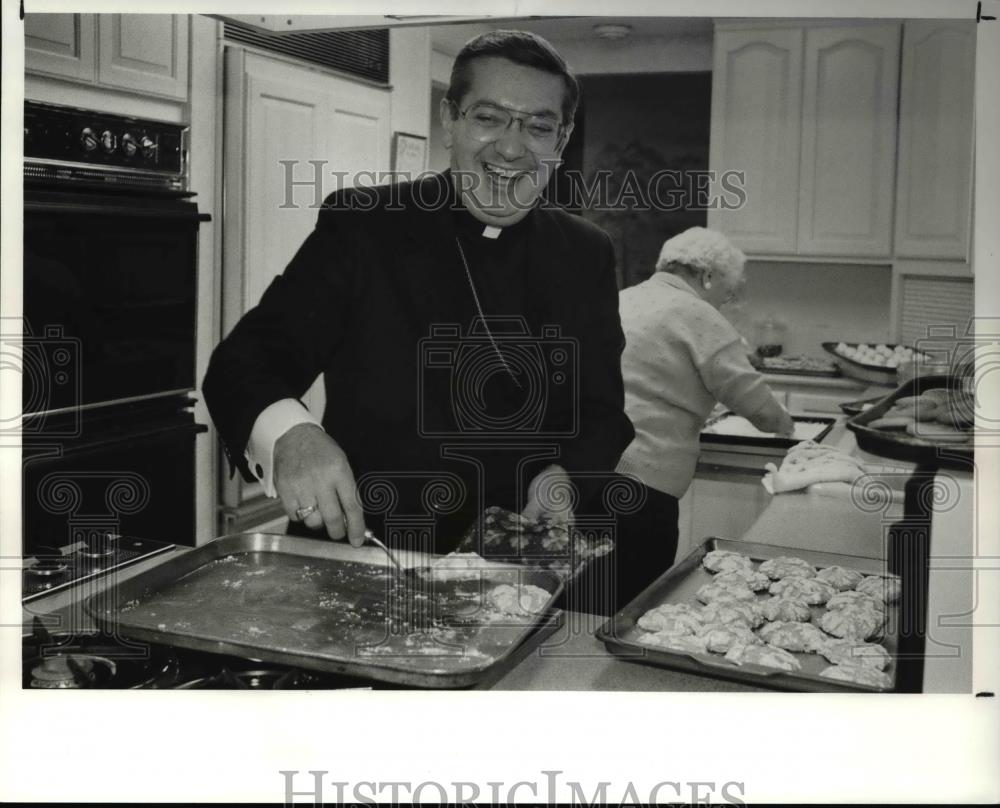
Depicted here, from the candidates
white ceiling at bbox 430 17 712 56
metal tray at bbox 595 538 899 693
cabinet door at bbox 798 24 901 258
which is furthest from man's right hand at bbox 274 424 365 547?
cabinet door at bbox 798 24 901 258

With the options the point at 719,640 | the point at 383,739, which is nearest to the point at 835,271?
the point at 719,640

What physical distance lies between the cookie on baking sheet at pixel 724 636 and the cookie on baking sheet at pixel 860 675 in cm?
12

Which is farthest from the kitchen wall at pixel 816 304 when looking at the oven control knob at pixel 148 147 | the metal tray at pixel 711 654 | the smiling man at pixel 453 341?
the oven control knob at pixel 148 147

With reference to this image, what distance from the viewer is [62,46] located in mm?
1893

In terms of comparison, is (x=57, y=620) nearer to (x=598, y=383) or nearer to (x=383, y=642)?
(x=383, y=642)

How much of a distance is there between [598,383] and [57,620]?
1105 mm

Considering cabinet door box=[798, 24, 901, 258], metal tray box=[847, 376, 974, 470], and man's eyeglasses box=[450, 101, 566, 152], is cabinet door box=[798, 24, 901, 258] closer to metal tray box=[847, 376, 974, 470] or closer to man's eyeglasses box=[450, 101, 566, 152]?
metal tray box=[847, 376, 974, 470]

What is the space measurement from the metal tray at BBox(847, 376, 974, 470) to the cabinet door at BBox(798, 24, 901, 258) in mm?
337

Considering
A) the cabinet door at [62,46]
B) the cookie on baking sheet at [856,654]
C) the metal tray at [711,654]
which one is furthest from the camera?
the cabinet door at [62,46]

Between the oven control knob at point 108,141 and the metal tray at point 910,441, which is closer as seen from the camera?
the metal tray at point 910,441

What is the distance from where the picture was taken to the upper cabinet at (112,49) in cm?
188

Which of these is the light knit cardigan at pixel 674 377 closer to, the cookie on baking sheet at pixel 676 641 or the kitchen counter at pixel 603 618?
the kitchen counter at pixel 603 618

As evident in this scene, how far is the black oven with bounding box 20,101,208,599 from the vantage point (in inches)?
74.9

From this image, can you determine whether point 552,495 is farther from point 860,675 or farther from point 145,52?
point 145,52
